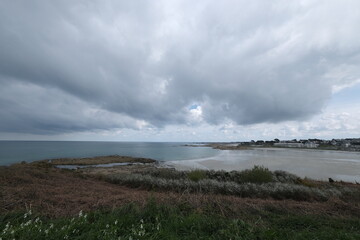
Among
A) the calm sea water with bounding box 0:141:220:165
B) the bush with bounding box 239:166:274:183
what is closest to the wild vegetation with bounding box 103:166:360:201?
the bush with bounding box 239:166:274:183

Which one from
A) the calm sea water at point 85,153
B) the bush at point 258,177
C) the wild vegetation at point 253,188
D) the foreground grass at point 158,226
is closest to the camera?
the foreground grass at point 158,226

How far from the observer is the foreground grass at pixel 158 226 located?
2.74m

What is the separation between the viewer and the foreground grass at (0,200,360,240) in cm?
274

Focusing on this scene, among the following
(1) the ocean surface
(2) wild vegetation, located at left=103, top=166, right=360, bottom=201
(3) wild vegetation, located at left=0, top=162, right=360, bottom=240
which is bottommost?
(1) the ocean surface

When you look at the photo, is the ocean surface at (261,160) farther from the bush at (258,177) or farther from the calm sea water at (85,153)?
the bush at (258,177)

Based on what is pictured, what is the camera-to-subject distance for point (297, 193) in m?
9.93

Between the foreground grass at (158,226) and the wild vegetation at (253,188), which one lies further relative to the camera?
the wild vegetation at (253,188)

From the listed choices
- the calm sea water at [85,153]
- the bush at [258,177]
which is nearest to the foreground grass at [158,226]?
the bush at [258,177]

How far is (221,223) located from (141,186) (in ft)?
33.7

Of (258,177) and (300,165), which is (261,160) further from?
(258,177)

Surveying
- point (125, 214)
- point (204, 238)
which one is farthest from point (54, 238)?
point (204, 238)

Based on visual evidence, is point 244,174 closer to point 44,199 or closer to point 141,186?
point 141,186

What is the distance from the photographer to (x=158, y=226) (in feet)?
A: 10.4

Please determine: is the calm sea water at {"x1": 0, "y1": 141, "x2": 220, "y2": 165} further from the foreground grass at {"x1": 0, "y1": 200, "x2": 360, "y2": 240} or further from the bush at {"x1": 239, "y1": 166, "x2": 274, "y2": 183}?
the foreground grass at {"x1": 0, "y1": 200, "x2": 360, "y2": 240}
